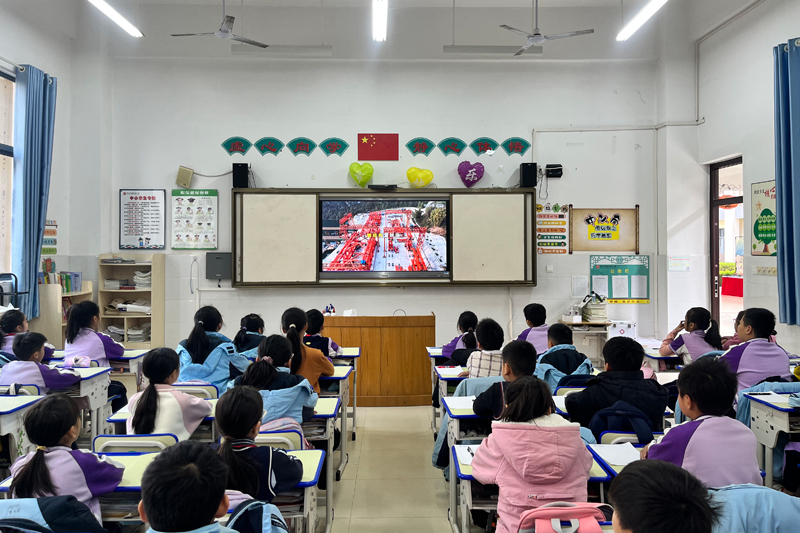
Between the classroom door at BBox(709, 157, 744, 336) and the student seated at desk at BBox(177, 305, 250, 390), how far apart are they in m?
5.01

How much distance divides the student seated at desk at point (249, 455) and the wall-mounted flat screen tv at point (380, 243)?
446cm

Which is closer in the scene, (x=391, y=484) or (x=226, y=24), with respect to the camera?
(x=391, y=484)

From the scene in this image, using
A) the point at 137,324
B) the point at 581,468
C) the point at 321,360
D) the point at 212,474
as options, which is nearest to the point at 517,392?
the point at 581,468

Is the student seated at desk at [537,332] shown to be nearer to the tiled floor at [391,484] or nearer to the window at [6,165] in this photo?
the tiled floor at [391,484]

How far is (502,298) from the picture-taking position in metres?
6.35

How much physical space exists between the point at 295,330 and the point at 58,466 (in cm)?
174

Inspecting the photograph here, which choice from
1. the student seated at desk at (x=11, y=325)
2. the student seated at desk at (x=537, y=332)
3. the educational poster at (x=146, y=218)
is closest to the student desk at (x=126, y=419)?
the student seated at desk at (x=11, y=325)

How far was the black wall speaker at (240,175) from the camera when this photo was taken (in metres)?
6.10

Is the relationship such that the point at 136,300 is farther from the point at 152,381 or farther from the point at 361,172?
the point at 152,381

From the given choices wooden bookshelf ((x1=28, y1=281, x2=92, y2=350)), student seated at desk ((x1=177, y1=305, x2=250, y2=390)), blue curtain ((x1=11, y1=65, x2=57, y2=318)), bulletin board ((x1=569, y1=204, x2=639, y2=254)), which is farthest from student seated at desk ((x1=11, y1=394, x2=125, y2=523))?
bulletin board ((x1=569, y1=204, x2=639, y2=254))

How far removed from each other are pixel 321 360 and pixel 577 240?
4.07 metres

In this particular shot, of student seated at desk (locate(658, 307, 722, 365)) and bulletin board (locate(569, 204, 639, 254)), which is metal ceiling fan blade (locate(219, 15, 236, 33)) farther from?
student seated at desk (locate(658, 307, 722, 365))

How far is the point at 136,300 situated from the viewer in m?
6.30

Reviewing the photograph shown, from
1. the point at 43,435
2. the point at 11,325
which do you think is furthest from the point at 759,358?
the point at 11,325
